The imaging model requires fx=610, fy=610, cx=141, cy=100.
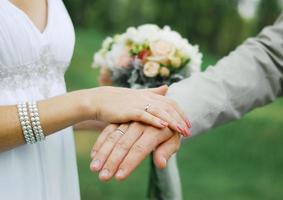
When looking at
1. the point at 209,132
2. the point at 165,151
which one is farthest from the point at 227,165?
the point at 165,151

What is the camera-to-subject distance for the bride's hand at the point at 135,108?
1735 mm

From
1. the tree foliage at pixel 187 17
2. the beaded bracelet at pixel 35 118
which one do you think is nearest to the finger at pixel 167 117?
the beaded bracelet at pixel 35 118

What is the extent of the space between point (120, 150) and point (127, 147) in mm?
31

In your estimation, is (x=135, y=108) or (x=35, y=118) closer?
(x=35, y=118)

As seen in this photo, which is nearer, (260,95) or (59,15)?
(59,15)

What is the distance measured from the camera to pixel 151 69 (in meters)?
2.61

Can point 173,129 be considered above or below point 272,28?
below

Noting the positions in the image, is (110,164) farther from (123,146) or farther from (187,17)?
(187,17)

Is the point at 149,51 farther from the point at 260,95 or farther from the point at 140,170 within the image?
the point at 140,170

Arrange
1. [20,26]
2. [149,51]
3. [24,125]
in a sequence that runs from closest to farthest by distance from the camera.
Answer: [24,125] → [20,26] → [149,51]

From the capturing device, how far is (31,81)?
192 cm

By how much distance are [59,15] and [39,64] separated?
0.67 ft

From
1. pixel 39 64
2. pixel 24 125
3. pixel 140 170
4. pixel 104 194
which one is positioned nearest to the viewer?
pixel 24 125

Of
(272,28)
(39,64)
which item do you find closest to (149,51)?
(272,28)
